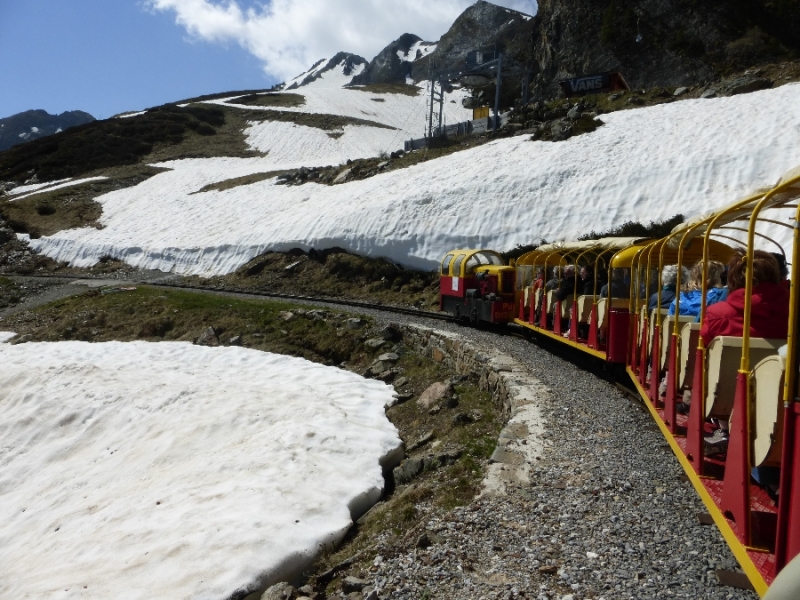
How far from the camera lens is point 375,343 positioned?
1603 cm

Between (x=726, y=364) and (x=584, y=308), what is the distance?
24.4 feet

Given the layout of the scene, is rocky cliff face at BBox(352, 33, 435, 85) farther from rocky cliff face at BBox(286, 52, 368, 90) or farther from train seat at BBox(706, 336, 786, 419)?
train seat at BBox(706, 336, 786, 419)

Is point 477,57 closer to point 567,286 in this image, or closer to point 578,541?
point 567,286

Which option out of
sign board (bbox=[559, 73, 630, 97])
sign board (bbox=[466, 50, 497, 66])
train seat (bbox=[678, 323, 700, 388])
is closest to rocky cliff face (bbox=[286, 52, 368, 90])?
sign board (bbox=[466, 50, 497, 66])

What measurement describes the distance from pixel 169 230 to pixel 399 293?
20.7m

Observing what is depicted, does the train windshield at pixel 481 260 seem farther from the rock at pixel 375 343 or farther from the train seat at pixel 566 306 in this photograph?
the train seat at pixel 566 306

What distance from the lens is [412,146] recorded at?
150ft

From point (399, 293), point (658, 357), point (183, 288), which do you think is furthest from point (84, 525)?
point (183, 288)

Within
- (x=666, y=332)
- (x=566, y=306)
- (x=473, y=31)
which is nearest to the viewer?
(x=666, y=332)

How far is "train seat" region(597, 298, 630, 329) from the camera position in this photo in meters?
9.98

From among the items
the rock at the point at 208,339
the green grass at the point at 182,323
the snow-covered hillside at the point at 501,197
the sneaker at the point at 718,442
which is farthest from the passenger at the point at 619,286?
the rock at the point at 208,339

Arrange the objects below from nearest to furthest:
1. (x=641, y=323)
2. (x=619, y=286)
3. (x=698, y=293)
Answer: (x=698, y=293)
(x=641, y=323)
(x=619, y=286)

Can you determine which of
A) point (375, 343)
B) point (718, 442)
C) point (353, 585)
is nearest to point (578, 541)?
point (718, 442)

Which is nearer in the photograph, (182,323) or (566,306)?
(566,306)
